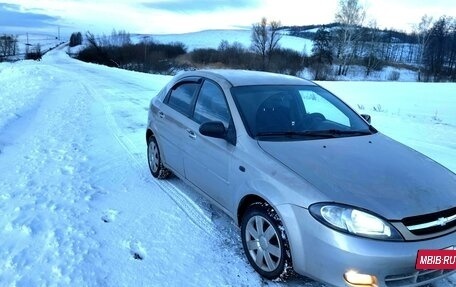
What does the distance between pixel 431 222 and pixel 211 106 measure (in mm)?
2350

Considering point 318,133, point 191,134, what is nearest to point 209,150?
point 191,134

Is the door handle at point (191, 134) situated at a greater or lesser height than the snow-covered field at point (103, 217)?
greater

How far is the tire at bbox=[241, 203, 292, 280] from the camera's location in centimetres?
318

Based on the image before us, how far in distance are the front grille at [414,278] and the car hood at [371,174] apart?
15.7 inches

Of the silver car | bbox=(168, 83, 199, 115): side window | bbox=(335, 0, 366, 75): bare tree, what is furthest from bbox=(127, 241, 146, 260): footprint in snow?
bbox=(335, 0, 366, 75): bare tree

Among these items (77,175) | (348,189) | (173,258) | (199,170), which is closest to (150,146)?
(77,175)

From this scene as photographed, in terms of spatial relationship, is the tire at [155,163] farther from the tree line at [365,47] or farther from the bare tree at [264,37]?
the bare tree at [264,37]

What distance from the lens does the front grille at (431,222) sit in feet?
9.21

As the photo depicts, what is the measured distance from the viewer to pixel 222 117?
413 cm

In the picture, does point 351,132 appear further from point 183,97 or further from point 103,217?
point 103,217

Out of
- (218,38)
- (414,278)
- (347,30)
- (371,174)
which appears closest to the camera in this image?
(414,278)

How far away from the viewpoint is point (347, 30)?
6581cm

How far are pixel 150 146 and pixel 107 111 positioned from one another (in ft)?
19.5

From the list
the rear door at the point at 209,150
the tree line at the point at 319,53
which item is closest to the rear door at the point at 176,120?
the rear door at the point at 209,150
